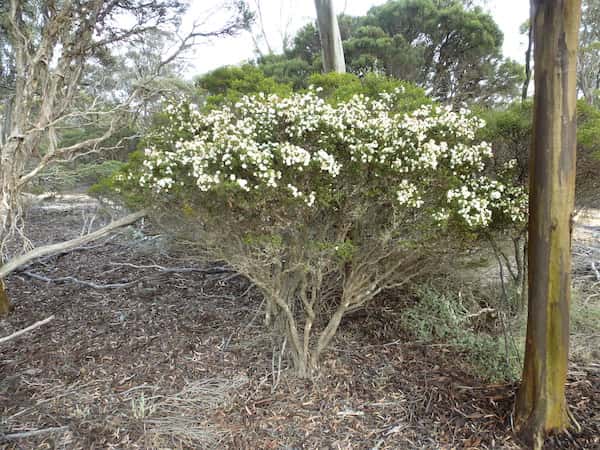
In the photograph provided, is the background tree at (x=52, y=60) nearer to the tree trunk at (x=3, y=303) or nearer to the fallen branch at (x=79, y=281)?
the tree trunk at (x=3, y=303)

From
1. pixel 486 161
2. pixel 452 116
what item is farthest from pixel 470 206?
pixel 486 161

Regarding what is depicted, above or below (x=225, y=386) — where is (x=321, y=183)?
above

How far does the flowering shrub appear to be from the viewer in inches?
89.0

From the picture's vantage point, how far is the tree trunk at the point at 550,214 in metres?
2.08

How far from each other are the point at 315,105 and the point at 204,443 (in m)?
2.27

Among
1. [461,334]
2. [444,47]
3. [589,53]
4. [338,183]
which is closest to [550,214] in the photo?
[338,183]

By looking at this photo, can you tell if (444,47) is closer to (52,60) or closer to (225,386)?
(52,60)

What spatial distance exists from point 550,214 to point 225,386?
2.51 metres

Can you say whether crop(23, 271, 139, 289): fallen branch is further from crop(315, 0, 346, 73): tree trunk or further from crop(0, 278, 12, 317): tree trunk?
crop(315, 0, 346, 73): tree trunk

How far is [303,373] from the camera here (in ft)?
10.4

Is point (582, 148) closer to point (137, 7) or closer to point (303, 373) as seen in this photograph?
point (303, 373)

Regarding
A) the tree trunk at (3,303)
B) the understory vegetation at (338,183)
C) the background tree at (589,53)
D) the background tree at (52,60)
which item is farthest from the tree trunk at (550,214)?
the background tree at (589,53)

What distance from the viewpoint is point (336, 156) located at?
2455mm

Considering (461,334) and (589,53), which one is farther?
(589,53)
